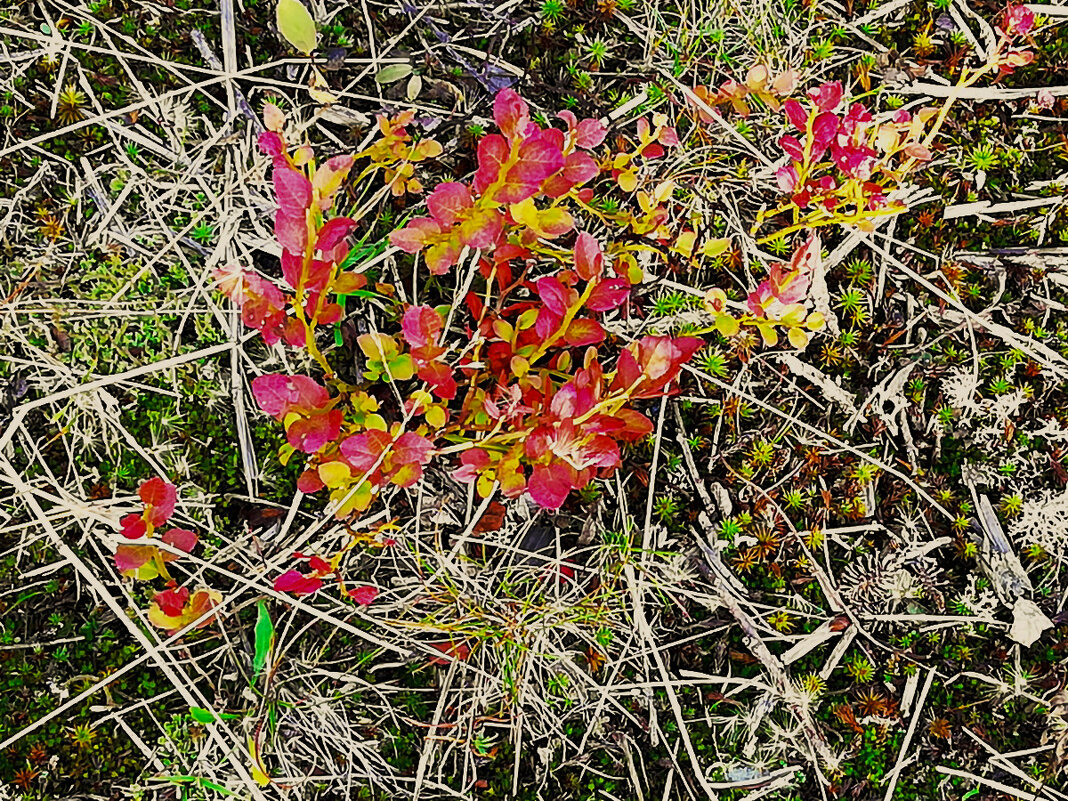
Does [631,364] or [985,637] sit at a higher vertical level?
[631,364]

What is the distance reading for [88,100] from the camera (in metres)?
2.05

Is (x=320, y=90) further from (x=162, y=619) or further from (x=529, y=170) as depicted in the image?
(x=162, y=619)

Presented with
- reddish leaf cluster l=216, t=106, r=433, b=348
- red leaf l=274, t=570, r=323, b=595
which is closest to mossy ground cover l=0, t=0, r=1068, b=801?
red leaf l=274, t=570, r=323, b=595

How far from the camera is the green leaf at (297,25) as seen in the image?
6.21 ft

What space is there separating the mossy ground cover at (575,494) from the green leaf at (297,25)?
6.4 inches

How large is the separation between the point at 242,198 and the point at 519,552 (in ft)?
3.31

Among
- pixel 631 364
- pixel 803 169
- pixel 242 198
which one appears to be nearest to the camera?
pixel 631 364

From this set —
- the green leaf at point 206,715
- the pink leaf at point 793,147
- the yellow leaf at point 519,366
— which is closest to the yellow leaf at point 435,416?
the yellow leaf at point 519,366

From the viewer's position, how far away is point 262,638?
1940 mm

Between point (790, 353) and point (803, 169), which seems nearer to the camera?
point (803, 169)

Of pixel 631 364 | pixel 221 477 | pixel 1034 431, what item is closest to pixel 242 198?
pixel 221 477

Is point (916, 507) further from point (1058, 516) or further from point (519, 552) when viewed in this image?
point (519, 552)

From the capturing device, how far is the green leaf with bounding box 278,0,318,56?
6.21 ft

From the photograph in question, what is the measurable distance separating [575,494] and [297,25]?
1.17m
